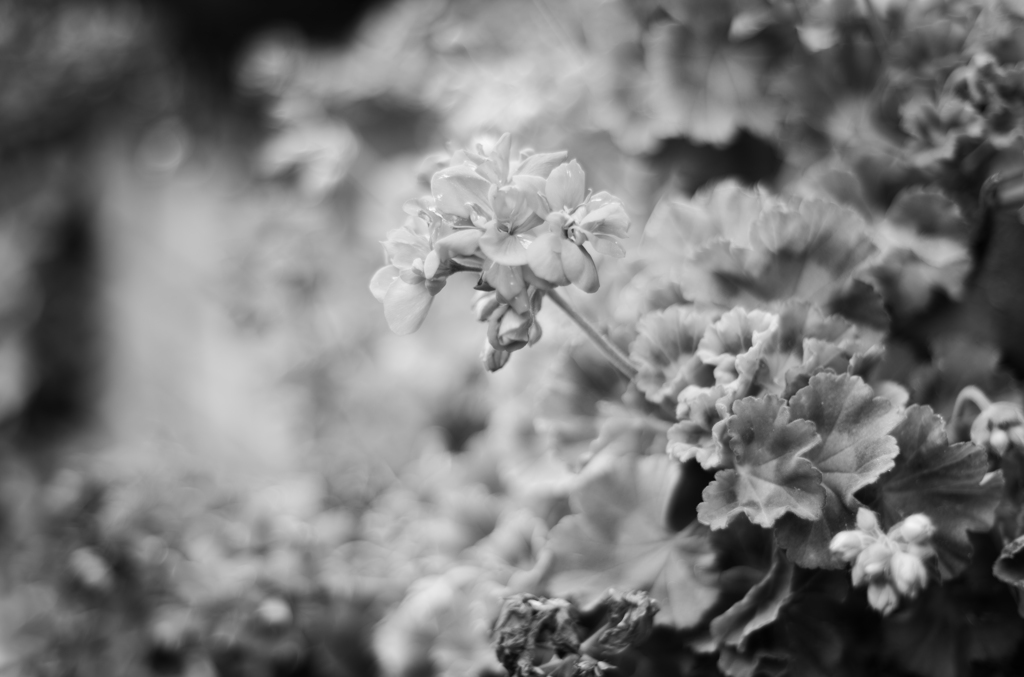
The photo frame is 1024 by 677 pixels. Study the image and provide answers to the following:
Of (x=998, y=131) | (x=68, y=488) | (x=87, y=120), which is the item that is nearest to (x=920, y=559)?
(x=998, y=131)

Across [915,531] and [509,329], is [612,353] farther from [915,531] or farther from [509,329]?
[915,531]

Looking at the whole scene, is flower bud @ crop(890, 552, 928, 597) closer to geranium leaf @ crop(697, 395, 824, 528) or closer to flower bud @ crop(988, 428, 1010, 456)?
geranium leaf @ crop(697, 395, 824, 528)

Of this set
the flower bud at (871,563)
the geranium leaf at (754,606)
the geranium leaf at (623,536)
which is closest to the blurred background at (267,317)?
the geranium leaf at (623,536)

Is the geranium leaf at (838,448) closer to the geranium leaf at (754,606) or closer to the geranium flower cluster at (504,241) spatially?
the geranium leaf at (754,606)

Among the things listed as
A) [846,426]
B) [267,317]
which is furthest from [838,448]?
[267,317]

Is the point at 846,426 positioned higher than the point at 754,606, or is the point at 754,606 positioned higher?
the point at 846,426

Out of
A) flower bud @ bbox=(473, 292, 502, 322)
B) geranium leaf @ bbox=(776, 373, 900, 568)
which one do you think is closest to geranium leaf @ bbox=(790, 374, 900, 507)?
geranium leaf @ bbox=(776, 373, 900, 568)

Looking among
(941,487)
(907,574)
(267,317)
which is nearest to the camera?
(907,574)
